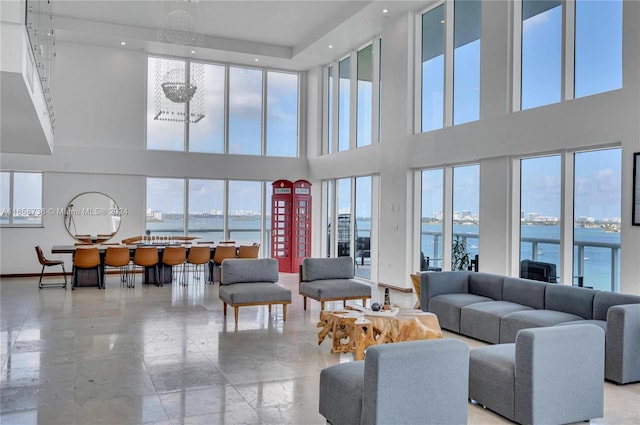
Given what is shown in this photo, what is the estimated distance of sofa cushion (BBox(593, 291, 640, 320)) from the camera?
494 centimetres

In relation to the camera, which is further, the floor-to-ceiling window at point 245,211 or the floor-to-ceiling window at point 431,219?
the floor-to-ceiling window at point 245,211

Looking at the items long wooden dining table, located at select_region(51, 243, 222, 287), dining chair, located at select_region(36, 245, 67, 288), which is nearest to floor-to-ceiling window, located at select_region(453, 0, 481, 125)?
long wooden dining table, located at select_region(51, 243, 222, 287)

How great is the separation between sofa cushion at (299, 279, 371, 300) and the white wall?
2130mm

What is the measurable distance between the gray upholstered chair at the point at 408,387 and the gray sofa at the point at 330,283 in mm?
3954

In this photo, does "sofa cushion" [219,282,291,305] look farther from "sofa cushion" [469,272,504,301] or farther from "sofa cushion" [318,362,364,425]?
"sofa cushion" [318,362,364,425]

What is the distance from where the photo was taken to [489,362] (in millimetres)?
3885

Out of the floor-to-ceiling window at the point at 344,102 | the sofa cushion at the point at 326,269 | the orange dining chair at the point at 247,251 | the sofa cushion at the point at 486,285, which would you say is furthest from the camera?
the floor-to-ceiling window at the point at 344,102

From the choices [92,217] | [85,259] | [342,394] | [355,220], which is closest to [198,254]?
[85,259]

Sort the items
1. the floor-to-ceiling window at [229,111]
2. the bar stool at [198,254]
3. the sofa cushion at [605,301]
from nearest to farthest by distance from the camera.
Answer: the sofa cushion at [605,301], the bar stool at [198,254], the floor-to-ceiling window at [229,111]

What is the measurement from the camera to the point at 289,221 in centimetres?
1313

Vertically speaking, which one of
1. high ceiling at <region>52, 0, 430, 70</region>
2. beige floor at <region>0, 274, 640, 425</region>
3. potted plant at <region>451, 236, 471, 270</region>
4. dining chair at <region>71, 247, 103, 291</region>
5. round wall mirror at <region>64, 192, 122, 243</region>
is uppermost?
high ceiling at <region>52, 0, 430, 70</region>

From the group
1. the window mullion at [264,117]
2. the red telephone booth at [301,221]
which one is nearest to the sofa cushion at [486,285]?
the red telephone booth at [301,221]

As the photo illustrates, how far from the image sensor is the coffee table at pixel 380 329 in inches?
201

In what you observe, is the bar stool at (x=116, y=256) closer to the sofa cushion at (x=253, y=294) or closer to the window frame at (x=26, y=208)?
the window frame at (x=26, y=208)
